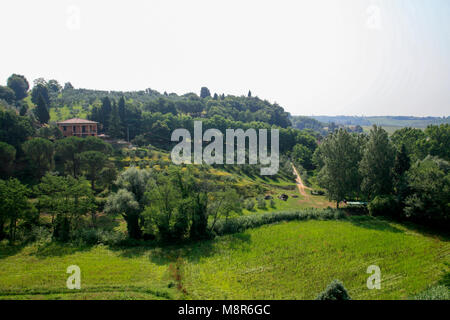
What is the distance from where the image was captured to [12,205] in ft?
93.0

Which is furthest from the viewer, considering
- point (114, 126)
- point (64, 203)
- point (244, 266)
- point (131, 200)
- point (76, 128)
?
point (114, 126)

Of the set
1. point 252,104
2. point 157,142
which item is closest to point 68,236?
point 157,142

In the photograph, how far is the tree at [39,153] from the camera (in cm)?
4456

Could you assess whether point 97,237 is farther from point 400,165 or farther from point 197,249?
point 400,165

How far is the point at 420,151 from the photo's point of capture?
64.9 meters

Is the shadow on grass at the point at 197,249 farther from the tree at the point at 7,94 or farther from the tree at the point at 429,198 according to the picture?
the tree at the point at 7,94

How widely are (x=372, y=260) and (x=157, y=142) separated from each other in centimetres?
6855

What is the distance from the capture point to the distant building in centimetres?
6456

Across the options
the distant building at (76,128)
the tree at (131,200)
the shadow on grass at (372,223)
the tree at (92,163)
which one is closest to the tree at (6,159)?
the tree at (92,163)

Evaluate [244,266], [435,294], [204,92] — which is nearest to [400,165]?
[435,294]

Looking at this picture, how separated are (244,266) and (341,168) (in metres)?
27.0

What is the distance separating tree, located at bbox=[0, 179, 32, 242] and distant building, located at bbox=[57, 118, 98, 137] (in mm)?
39097

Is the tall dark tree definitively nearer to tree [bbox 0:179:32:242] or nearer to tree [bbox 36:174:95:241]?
tree [bbox 36:174:95:241]

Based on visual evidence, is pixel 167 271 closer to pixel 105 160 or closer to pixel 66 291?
pixel 66 291
